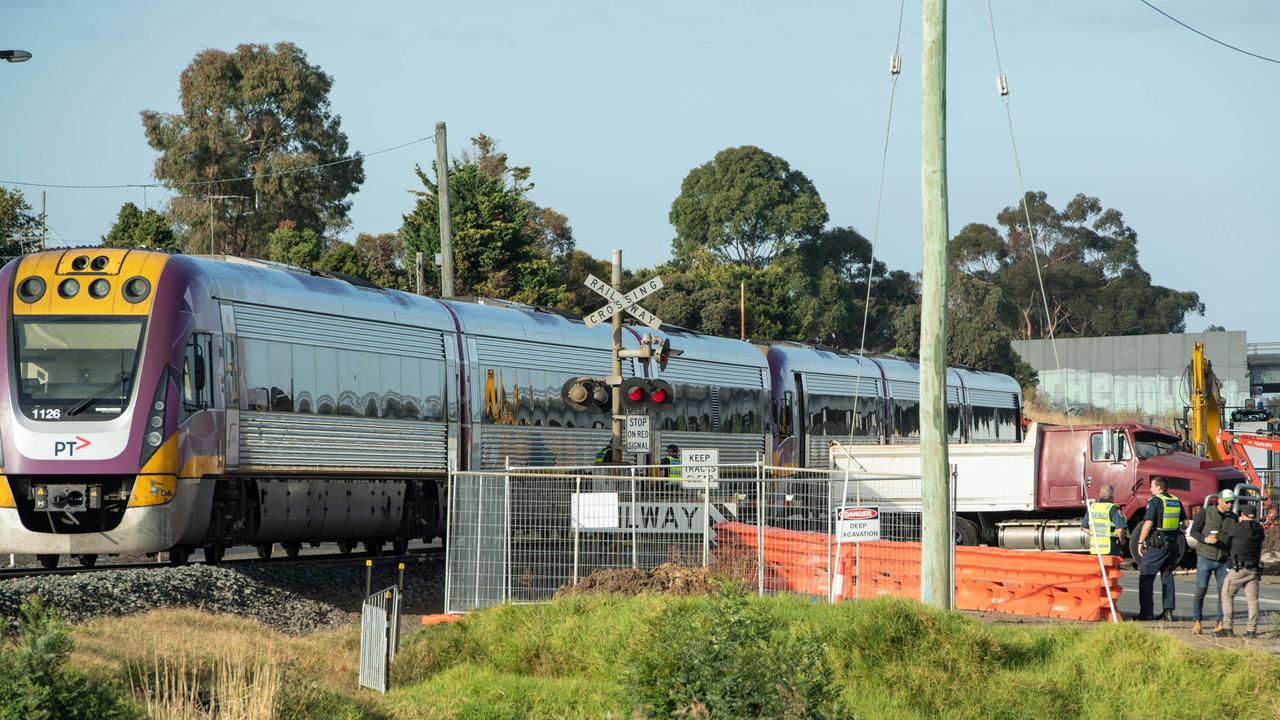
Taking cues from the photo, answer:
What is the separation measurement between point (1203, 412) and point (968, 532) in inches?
417

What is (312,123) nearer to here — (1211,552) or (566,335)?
(566,335)

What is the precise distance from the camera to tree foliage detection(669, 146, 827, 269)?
98.8 m

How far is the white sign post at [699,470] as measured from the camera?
1684cm

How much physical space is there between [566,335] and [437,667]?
12.8 metres

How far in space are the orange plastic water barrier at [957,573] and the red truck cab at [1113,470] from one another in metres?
8.54

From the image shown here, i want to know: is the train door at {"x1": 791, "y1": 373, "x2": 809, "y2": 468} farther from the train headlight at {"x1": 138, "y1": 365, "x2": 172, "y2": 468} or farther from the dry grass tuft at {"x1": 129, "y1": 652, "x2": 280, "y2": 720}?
the dry grass tuft at {"x1": 129, "y1": 652, "x2": 280, "y2": 720}

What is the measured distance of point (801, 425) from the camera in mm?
34156

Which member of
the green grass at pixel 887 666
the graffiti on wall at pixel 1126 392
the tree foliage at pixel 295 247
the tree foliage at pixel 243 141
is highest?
the tree foliage at pixel 243 141

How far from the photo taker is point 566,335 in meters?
27.0

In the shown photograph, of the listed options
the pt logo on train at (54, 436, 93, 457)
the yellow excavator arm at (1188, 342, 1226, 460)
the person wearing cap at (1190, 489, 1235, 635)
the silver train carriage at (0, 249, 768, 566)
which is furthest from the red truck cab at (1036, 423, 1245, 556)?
the pt logo on train at (54, 436, 93, 457)

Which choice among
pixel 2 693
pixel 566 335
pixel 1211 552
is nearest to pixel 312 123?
pixel 566 335

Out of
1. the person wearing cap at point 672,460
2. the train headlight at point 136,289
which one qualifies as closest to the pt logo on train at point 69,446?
the train headlight at point 136,289

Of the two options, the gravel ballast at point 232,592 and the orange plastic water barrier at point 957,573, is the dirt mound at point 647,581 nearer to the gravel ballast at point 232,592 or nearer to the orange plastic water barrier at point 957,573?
the orange plastic water barrier at point 957,573

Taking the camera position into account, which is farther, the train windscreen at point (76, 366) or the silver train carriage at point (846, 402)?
the silver train carriage at point (846, 402)
